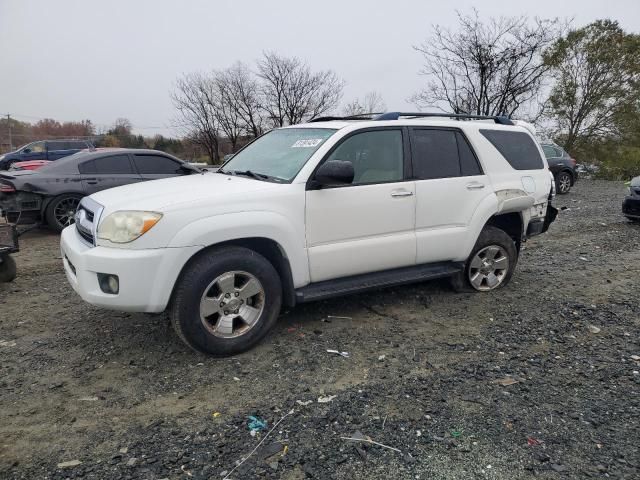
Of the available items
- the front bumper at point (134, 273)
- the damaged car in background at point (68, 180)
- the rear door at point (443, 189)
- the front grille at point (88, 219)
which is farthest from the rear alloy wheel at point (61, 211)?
the rear door at point (443, 189)

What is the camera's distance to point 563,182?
14.6 meters

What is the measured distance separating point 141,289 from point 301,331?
1.43 m

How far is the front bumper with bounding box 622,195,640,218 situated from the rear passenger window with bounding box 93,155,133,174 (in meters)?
9.45

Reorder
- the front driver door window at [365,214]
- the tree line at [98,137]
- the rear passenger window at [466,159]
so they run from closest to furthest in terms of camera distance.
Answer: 1. the front driver door window at [365,214]
2. the rear passenger window at [466,159]
3. the tree line at [98,137]

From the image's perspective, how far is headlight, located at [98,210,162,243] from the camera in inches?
121

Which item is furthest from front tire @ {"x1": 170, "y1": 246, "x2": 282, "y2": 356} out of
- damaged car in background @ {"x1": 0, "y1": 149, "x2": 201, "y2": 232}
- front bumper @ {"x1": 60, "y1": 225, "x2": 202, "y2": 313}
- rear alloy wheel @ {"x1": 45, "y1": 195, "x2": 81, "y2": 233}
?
rear alloy wheel @ {"x1": 45, "y1": 195, "x2": 81, "y2": 233}

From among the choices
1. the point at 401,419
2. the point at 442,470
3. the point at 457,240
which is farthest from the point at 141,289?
the point at 457,240

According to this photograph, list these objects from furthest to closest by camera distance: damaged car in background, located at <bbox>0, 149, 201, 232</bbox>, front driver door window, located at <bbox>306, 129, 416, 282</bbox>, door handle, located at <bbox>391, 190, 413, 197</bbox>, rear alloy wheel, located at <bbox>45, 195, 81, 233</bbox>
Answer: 1. rear alloy wheel, located at <bbox>45, 195, 81, 233</bbox>
2. damaged car in background, located at <bbox>0, 149, 201, 232</bbox>
3. door handle, located at <bbox>391, 190, 413, 197</bbox>
4. front driver door window, located at <bbox>306, 129, 416, 282</bbox>

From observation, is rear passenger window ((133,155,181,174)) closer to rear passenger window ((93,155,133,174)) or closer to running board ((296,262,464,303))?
rear passenger window ((93,155,133,174))

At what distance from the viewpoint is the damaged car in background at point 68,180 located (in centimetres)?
736

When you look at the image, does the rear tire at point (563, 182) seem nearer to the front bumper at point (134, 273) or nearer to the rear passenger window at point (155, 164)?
the rear passenger window at point (155, 164)

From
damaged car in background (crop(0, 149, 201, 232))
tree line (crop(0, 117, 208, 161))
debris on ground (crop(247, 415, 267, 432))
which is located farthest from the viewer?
tree line (crop(0, 117, 208, 161))

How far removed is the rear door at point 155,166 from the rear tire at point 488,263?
18.2 feet

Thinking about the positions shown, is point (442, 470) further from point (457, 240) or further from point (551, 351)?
point (457, 240)
